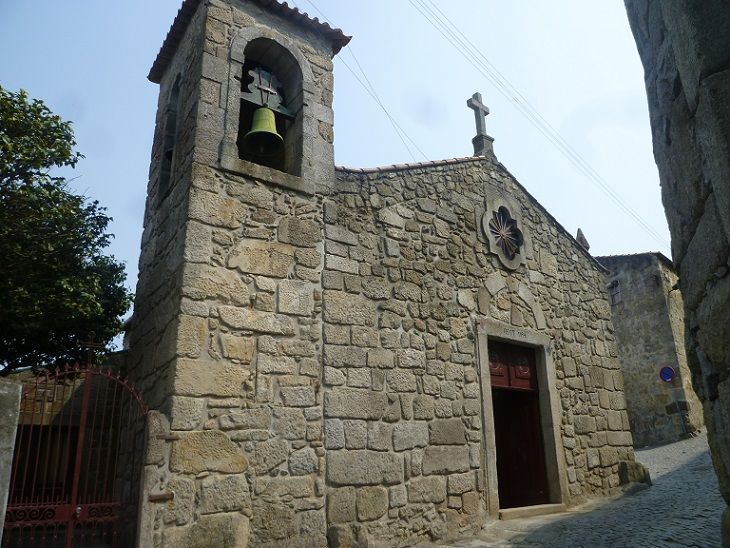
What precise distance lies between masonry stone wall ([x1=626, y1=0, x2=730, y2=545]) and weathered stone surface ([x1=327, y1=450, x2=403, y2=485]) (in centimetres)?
361

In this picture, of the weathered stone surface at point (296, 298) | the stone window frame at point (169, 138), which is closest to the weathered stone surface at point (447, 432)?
the weathered stone surface at point (296, 298)

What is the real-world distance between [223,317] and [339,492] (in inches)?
74.8

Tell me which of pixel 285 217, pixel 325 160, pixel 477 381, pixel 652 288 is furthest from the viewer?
pixel 652 288

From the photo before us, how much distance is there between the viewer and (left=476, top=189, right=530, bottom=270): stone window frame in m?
7.54

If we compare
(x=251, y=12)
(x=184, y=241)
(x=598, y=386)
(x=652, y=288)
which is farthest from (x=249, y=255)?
(x=652, y=288)

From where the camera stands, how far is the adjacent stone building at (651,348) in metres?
13.9

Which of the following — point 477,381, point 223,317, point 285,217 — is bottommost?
point 477,381

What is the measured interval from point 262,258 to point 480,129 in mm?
4756

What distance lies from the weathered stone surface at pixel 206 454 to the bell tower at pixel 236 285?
1cm

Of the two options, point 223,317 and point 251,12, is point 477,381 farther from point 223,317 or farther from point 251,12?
point 251,12

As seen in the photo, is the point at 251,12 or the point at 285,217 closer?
the point at 285,217

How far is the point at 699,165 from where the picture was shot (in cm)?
185

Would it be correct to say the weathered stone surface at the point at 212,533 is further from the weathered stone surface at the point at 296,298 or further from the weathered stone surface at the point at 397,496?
the weathered stone surface at the point at 296,298

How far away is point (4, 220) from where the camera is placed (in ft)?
24.5
